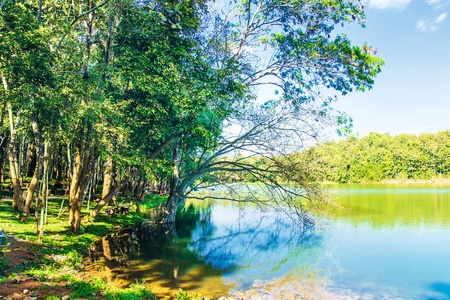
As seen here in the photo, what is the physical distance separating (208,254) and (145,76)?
802 cm

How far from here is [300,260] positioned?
12258mm

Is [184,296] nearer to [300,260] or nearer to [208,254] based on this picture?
[208,254]

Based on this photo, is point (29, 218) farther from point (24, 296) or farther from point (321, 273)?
point (321, 273)

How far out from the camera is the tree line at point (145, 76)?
931 centimetres

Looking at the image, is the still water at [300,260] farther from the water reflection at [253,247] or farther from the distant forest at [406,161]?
the distant forest at [406,161]

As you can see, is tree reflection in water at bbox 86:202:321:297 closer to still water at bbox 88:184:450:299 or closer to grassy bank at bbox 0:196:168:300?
still water at bbox 88:184:450:299

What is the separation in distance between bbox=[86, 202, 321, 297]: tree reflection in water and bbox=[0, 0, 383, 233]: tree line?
3069 millimetres

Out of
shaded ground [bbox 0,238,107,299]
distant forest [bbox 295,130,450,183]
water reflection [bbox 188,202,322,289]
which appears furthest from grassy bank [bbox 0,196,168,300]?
distant forest [bbox 295,130,450,183]

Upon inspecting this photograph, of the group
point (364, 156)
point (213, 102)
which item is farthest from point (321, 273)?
point (364, 156)

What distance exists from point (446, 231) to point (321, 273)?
1191 centimetres

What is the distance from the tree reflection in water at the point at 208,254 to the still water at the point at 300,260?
3 centimetres

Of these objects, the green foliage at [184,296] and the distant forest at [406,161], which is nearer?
the green foliage at [184,296]

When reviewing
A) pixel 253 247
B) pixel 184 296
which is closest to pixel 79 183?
pixel 184 296

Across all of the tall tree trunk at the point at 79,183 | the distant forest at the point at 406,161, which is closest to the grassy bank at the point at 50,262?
the tall tree trunk at the point at 79,183
